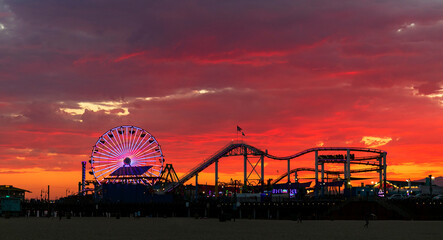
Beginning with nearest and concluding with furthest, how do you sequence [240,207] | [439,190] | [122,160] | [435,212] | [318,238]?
[318,238] < [435,212] < [240,207] < [122,160] < [439,190]

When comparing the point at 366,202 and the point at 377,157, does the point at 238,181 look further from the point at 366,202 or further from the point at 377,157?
the point at 366,202

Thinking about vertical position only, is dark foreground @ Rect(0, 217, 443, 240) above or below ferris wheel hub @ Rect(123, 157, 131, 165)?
below

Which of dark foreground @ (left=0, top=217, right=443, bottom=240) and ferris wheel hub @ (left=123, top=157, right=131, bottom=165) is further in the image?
ferris wheel hub @ (left=123, top=157, right=131, bottom=165)

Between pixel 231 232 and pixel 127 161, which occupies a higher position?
pixel 127 161

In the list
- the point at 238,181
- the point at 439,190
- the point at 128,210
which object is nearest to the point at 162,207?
the point at 128,210

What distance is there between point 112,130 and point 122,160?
6980 millimetres

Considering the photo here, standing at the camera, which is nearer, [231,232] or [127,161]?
[231,232]

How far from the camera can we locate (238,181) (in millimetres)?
144625

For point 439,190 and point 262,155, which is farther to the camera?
point 439,190

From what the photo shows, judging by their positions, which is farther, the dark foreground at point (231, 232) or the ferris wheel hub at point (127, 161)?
the ferris wheel hub at point (127, 161)

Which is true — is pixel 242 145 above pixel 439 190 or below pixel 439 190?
above

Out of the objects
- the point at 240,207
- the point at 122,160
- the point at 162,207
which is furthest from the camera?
the point at 122,160

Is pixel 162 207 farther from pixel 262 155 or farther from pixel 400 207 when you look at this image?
pixel 400 207

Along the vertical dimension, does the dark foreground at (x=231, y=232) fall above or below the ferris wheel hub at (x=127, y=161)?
below
